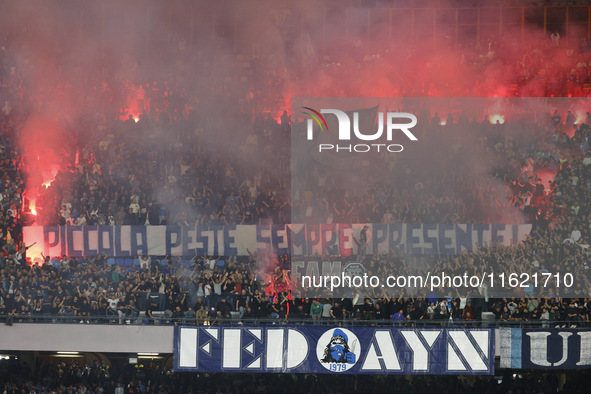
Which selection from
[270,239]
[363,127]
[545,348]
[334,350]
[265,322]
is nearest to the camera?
[545,348]

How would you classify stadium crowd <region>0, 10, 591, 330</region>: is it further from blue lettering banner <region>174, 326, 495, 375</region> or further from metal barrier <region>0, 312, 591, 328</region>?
blue lettering banner <region>174, 326, 495, 375</region>

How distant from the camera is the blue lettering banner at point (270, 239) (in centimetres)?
1700

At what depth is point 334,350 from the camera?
15148 mm

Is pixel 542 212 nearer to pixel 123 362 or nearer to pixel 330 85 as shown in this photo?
pixel 330 85

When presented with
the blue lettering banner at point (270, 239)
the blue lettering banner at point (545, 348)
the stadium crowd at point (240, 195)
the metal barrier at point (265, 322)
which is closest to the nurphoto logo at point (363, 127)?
the stadium crowd at point (240, 195)

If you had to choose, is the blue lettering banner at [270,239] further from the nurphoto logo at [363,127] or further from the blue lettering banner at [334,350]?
the blue lettering banner at [334,350]

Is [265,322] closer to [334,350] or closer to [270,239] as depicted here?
[334,350]

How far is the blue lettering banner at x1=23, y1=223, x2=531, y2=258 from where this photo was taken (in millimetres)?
17000

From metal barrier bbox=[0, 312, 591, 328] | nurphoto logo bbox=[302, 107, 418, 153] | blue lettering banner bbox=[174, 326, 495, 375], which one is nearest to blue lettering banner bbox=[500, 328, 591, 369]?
metal barrier bbox=[0, 312, 591, 328]

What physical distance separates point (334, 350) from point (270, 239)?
128 inches

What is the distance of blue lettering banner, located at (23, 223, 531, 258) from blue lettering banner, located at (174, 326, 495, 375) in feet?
7.52

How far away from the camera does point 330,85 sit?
69.6ft

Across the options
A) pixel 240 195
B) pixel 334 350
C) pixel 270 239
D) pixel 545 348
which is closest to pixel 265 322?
pixel 334 350

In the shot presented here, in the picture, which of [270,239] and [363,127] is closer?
[270,239]
